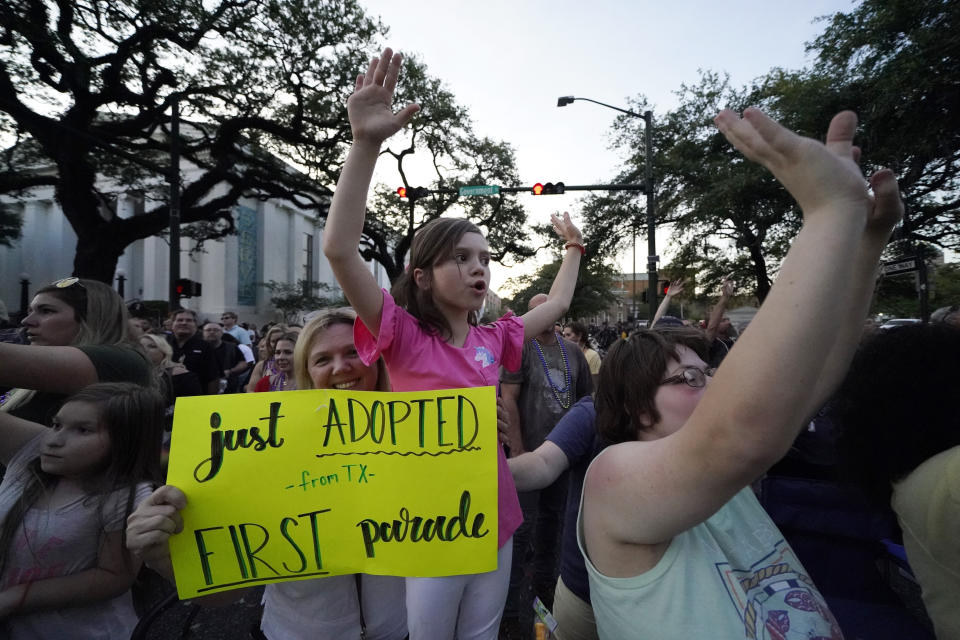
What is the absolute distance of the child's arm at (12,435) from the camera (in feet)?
5.59

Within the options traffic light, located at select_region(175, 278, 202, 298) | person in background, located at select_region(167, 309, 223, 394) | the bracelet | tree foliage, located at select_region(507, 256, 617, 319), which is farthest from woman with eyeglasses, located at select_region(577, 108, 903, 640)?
tree foliage, located at select_region(507, 256, 617, 319)

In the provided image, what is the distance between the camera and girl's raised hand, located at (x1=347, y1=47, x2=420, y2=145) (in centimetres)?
134

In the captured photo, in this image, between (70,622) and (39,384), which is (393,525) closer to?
(70,622)

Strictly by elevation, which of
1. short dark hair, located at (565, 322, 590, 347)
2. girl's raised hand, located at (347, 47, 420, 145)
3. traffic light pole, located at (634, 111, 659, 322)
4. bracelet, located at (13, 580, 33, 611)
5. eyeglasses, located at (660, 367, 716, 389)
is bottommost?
bracelet, located at (13, 580, 33, 611)

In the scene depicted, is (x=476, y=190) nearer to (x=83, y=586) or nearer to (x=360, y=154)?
(x=360, y=154)

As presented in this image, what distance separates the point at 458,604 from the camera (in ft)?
4.96

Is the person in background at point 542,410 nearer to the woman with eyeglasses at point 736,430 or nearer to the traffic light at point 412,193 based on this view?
the woman with eyeglasses at point 736,430

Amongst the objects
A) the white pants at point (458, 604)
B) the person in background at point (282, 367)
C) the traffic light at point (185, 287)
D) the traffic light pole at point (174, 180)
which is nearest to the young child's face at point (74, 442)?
the white pants at point (458, 604)

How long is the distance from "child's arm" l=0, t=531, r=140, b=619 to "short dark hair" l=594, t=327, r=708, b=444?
1594 mm

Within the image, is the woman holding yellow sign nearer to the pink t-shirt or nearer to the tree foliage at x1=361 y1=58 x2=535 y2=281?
the pink t-shirt

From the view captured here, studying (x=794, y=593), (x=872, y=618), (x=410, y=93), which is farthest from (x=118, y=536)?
(x=410, y=93)

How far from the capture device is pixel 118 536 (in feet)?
5.32

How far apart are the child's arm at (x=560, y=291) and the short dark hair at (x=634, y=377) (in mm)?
796

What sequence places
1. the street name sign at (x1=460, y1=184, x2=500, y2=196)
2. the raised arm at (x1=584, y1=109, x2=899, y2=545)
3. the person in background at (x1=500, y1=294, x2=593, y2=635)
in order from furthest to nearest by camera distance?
the street name sign at (x1=460, y1=184, x2=500, y2=196) < the person in background at (x1=500, y1=294, x2=593, y2=635) < the raised arm at (x1=584, y1=109, x2=899, y2=545)
